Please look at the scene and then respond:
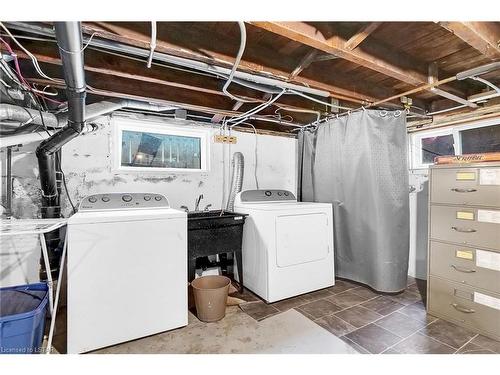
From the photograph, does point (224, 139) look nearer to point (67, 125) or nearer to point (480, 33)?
point (67, 125)

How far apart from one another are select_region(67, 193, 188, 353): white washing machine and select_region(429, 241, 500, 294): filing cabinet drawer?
2140 mm

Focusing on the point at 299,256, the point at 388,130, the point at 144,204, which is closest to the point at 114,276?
the point at 144,204

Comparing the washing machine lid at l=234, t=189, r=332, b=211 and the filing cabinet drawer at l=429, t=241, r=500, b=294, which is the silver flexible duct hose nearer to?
the washing machine lid at l=234, t=189, r=332, b=211

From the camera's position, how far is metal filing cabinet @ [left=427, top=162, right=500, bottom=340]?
1.83 metres

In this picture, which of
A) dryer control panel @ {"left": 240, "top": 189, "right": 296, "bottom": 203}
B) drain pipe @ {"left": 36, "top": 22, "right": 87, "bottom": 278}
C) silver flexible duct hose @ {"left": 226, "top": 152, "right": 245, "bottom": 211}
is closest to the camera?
drain pipe @ {"left": 36, "top": 22, "right": 87, "bottom": 278}

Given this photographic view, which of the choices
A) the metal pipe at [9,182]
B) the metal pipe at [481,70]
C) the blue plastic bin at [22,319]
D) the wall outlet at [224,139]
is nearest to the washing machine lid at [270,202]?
the wall outlet at [224,139]

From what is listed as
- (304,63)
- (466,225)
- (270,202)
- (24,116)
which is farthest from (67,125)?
(466,225)

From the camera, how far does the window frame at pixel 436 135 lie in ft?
8.73

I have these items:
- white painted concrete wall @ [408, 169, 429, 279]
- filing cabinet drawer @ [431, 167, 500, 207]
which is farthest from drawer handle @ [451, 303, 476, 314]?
white painted concrete wall @ [408, 169, 429, 279]

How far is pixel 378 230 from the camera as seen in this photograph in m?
2.55

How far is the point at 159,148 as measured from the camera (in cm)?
289

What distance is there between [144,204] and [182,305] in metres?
0.97
